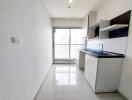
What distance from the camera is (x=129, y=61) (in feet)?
6.72

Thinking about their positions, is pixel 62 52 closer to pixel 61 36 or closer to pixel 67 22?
pixel 61 36

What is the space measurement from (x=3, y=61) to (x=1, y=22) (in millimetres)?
432

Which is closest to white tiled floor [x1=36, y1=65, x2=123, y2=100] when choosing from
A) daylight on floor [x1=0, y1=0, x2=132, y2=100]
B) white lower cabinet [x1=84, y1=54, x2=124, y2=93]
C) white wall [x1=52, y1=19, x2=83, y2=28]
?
daylight on floor [x1=0, y1=0, x2=132, y2=100]

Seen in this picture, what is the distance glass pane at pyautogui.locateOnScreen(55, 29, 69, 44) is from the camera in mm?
5629

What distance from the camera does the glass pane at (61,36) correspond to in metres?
5.63

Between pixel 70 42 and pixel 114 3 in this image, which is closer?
pixel 114 3

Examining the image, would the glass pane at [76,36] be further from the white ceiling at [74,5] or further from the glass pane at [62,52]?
the white ceiling at [74,5]

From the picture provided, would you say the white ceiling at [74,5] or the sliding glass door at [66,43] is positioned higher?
the white ceiling at [74,5]

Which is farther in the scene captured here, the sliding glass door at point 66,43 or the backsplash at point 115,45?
the sliding glass door at point 66,43

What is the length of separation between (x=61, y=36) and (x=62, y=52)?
968 millimetres

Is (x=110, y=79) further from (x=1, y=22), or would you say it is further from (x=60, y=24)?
(x=60, y=24)

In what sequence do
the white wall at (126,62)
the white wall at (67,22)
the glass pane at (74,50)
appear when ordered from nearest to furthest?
the white wall at (126,62)
the white wall at (67,22)
the glass pane at (74,50)

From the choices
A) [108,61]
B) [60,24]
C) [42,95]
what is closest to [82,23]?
[60,24]

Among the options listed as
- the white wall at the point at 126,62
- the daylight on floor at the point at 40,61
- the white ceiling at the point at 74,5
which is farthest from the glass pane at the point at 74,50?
the white wall at the point at 126,62
